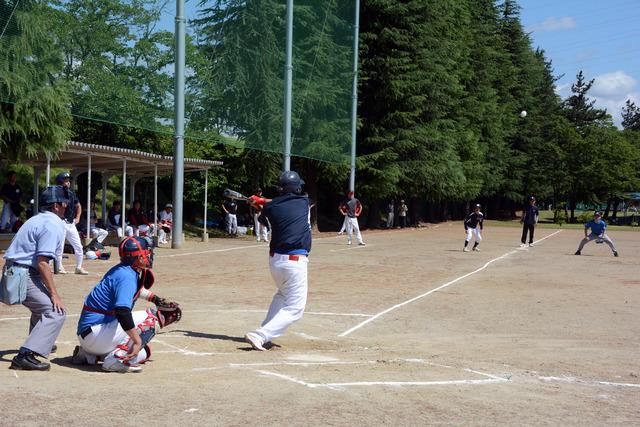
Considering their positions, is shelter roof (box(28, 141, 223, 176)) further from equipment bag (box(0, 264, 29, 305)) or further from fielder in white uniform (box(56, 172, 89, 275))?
equipment bag (box(0, 264, 29, 305))

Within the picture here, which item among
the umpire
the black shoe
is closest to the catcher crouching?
the umpire

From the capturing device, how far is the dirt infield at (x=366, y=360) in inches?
238

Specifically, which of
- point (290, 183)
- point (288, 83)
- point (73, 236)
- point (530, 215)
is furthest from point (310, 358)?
point (530, 215)

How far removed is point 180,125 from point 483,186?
1817 inches

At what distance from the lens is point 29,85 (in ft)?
66.0

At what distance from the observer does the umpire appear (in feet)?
23.6

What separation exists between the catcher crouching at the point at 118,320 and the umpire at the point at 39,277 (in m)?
0.32

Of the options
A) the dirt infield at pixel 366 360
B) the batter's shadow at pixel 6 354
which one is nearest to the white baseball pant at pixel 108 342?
the dirt infield at pixel 366 360

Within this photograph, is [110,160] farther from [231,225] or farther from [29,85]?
[231,225]

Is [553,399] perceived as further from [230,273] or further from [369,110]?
[369,110]

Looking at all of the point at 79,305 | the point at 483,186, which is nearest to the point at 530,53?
the point at 483,186

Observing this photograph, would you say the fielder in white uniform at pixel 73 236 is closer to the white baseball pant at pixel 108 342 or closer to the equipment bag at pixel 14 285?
the white baseball pant at pixel 108 342

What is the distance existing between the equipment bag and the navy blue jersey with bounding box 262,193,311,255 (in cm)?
271

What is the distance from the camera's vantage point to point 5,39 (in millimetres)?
19719
